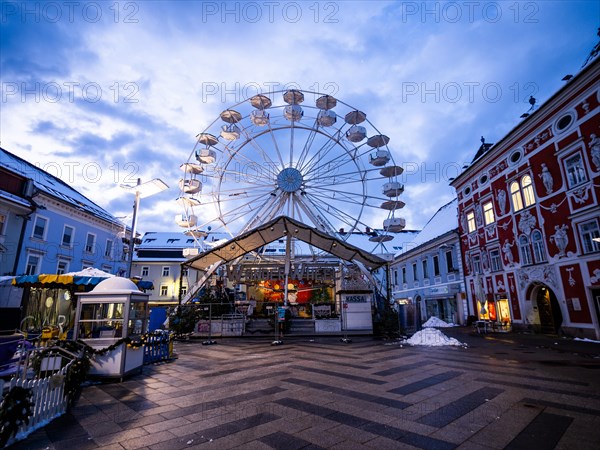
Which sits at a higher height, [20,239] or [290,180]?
[290,180]

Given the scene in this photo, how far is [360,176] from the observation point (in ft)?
77.3

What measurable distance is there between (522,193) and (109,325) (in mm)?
23291

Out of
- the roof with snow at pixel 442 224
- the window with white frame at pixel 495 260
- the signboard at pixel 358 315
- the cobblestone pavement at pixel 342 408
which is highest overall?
the roof with snow at pixel 442 224

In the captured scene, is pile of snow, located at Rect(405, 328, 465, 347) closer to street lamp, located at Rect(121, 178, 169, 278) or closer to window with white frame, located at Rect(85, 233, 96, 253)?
street lamp, located at Rect(121, 178, 169, 278)

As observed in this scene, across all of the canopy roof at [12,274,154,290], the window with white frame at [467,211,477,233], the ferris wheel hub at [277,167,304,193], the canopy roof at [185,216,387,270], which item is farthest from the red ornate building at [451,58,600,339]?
the canopy roof at [12,274,154,290]

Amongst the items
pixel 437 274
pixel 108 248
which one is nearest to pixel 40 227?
pixel 108 248

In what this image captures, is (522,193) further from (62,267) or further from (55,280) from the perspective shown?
(62,267)

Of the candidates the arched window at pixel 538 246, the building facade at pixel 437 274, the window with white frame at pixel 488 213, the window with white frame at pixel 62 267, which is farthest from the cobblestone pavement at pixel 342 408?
the window with white frame at pixel 62 267

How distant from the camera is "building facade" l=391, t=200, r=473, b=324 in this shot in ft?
92.8

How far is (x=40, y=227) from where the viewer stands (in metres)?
24.9

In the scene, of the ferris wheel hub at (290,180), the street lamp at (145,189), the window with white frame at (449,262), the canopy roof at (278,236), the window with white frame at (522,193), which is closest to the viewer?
the street lamp at (145,189)

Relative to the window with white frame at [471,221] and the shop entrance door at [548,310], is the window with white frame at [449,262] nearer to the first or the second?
the window with white frame at [471,221]

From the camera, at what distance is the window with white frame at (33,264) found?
23544mm

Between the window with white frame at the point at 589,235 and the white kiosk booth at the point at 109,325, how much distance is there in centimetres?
2007
